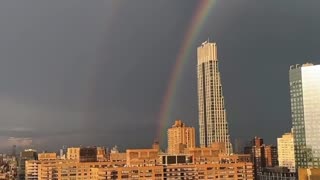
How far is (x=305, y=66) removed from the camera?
3753 cm

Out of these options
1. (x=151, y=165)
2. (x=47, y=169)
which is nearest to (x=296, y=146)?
(x=151, y=165)

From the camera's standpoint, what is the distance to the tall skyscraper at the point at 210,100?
70375 millimetres

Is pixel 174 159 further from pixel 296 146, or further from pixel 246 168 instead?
pixel 296 146

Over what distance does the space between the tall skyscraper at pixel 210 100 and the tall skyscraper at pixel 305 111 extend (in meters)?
31.3

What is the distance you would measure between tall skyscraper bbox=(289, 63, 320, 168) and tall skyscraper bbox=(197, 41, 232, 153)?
31344 millimetres

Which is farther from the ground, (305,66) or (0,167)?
(305,66)

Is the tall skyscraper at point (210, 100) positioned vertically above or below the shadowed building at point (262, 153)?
above

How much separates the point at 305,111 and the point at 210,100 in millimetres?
35444

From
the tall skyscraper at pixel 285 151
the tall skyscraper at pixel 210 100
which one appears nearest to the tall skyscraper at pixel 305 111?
the tall skyscraper at pixel 285 151

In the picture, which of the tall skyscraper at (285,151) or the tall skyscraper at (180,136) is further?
the tall skyscraper at (180,136)

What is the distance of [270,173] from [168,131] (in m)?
21.9

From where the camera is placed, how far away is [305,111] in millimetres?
36906

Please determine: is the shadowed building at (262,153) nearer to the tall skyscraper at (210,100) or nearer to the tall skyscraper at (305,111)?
the tall skyscraper at (210,100)

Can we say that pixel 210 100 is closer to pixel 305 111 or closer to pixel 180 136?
pixel 180 136
